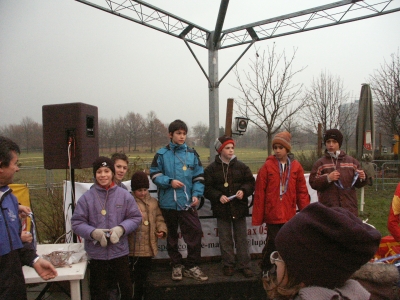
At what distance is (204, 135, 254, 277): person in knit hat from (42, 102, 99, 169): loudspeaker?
154 centimetres

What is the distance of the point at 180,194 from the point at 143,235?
600mm

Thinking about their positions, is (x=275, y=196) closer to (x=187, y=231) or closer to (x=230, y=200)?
(x=230, y=200)

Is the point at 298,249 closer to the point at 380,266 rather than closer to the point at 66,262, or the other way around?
the point at 380,266

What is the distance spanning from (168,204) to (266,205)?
1162 millimetres

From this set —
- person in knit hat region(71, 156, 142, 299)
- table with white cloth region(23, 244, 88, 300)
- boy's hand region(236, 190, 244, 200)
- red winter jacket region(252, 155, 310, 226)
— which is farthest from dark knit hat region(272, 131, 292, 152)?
table with white cloth region(23, 244, 88, 300)

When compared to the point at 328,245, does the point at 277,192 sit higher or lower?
lower

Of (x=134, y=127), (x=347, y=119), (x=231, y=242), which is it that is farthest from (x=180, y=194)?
(x=347, y=119)

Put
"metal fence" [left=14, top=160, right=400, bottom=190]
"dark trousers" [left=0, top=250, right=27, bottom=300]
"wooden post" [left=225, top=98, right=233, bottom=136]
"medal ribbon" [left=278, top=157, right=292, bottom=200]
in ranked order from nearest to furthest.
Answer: "dark trousers" [left=0, top=250, right=27, bottom=300] → "medal ribbon" [left=278, top=157, right=292, bottom=200] → "wooden post" [left=225, top=98, right=233, bottom=136] → "metal fence" [left=14, top=160, right=400, bottom=190]

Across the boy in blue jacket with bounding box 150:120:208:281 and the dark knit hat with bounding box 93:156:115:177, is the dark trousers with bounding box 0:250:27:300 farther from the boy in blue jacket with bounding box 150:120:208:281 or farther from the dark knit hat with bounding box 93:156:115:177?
the boy in blue jacket with bounding box 150:120:208:281

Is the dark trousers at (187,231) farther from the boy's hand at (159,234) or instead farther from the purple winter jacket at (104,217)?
the purple winter jacket at (104,217)

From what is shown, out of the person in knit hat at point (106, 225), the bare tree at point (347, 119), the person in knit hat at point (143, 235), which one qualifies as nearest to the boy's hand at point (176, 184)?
the person in knit hat at point (143, 235)

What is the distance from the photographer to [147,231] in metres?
3.32

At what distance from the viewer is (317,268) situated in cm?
109

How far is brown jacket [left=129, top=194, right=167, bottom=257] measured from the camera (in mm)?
3252
